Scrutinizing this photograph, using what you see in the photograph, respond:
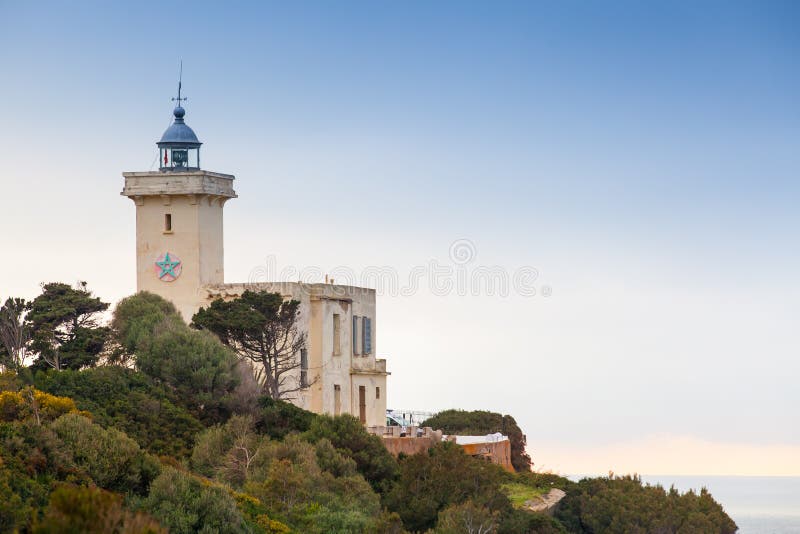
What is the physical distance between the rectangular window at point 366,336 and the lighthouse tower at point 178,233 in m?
5.05

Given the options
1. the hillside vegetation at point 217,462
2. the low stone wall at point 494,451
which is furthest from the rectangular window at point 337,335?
the hillside vegetation at point 217,462

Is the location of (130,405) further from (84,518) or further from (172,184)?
(84,518)

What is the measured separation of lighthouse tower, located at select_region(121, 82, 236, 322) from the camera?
48094mm

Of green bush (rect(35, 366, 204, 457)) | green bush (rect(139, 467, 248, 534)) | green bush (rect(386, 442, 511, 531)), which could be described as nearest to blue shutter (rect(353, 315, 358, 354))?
green bush (rect(386, 442, 511, 531))

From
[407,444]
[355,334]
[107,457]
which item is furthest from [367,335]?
[107,457]

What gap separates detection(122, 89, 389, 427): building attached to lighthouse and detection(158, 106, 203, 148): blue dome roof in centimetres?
3

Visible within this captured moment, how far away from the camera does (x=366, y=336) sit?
170 feet

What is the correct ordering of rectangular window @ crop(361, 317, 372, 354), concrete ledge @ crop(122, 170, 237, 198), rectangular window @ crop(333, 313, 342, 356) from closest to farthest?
concrete ledge @ crop(122, 170, 237, 198), rectangular window @ crop(333, 313, 342, 356), rectangular window @ crop(361, 317, 372, 354)

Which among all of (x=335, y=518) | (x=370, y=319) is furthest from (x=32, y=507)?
(x=370, y=319)

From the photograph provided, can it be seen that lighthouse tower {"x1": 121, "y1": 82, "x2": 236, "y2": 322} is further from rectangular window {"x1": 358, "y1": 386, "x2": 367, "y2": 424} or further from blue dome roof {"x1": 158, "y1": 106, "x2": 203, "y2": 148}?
rectangular window {"x1": 358, "y1": 386, "x2": 367, "y2": 424}

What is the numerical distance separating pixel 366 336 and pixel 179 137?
8.01 m

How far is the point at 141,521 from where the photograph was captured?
86.6ft

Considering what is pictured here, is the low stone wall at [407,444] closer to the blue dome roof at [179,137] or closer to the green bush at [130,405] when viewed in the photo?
the green bush at [130,405]

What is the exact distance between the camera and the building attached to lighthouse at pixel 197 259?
48125 mm
